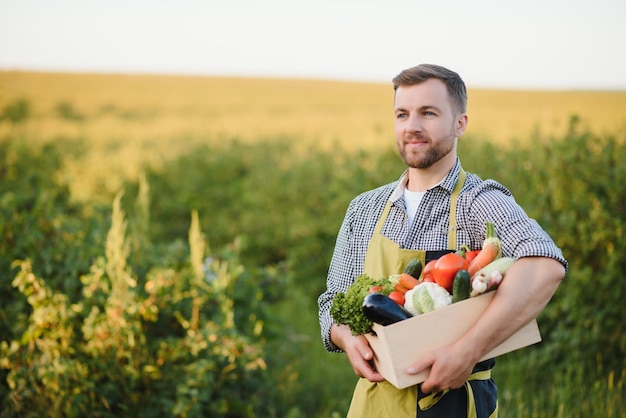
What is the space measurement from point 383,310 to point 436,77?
892 mm

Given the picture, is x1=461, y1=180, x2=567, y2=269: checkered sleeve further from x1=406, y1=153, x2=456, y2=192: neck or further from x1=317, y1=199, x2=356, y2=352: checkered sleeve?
x1=317, y1=199, x2=356, y2=352: checkered sleeve

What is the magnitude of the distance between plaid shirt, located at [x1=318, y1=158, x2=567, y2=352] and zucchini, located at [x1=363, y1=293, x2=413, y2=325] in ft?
1.33

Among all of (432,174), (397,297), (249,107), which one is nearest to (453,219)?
(432,174)

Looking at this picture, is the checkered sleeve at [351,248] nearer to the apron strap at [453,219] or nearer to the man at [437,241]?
the man at [437,241]

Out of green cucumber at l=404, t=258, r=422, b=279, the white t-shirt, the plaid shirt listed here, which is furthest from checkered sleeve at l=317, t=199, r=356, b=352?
green cucumber at l=404, t=258, r=422, b=279

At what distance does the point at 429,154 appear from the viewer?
2355 mm

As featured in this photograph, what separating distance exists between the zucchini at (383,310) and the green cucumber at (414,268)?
0.67 feet

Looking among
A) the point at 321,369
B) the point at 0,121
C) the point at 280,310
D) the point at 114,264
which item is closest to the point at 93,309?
the point at 114,264

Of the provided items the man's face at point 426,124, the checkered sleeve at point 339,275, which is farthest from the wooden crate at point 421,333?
the man's face at point 426,124

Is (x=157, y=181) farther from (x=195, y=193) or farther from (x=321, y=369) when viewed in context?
(x=321, y=369)

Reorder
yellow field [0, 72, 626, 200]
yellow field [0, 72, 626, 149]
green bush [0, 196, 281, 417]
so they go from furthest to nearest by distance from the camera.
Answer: yellow field [0, 72, 626, 149] < yellow field [0, 72, 626, 200] < green bush [0, 196, 281, 417]

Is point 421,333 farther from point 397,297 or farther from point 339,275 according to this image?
point 339,275

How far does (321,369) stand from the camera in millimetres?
5355

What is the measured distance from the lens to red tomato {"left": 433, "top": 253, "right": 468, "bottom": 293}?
2027mm
